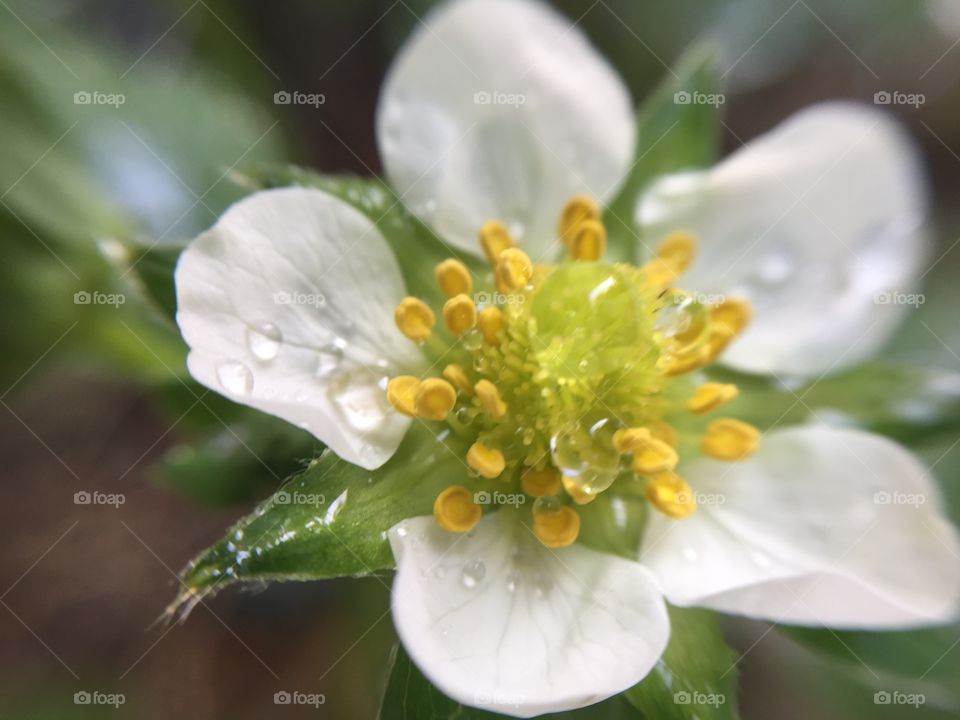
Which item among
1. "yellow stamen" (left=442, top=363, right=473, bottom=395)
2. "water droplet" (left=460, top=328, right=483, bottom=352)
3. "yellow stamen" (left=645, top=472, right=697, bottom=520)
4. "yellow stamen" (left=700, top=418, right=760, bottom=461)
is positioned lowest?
"yellow stamen" (left=645, top=472, right=697, bottom=520)

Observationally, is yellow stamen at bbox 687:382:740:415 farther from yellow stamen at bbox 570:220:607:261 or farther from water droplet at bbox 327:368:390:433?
water droplet at bbox 327:368:390:433

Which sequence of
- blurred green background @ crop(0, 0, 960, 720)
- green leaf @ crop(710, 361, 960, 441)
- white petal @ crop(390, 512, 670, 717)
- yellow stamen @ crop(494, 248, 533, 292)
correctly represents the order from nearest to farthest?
white petal @ crop(390, 512, 670, 717)
yellow stamen @ crop(494, 248, 533, 292)
green leaf @ crop(710, 361, 960, 441)
blurred green background @ crop(0, 0, 960, 720)

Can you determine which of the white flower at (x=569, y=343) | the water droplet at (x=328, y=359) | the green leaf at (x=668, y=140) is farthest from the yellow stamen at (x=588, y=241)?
the water droplet at (x=328, y=359)

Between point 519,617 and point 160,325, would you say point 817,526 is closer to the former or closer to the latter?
point 519,617

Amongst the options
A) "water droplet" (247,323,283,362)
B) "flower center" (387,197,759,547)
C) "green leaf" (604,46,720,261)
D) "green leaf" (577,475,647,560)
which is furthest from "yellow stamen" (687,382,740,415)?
"water droplet" (247,323,283,362)

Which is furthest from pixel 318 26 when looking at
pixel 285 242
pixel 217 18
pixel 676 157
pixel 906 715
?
pixel 906 715

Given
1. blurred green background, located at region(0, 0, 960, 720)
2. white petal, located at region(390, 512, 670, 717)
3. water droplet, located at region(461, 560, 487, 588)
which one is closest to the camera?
white petal, located at region(390, 512, 670, 717)

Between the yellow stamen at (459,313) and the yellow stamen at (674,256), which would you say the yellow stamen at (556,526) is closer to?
the yellow stamen at (459,313)

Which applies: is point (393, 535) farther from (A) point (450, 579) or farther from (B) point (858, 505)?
(B) point (858, 505)

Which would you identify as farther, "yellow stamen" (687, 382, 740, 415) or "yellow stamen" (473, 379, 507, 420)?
"yellow stamen" (687, 382, 740, 415)
